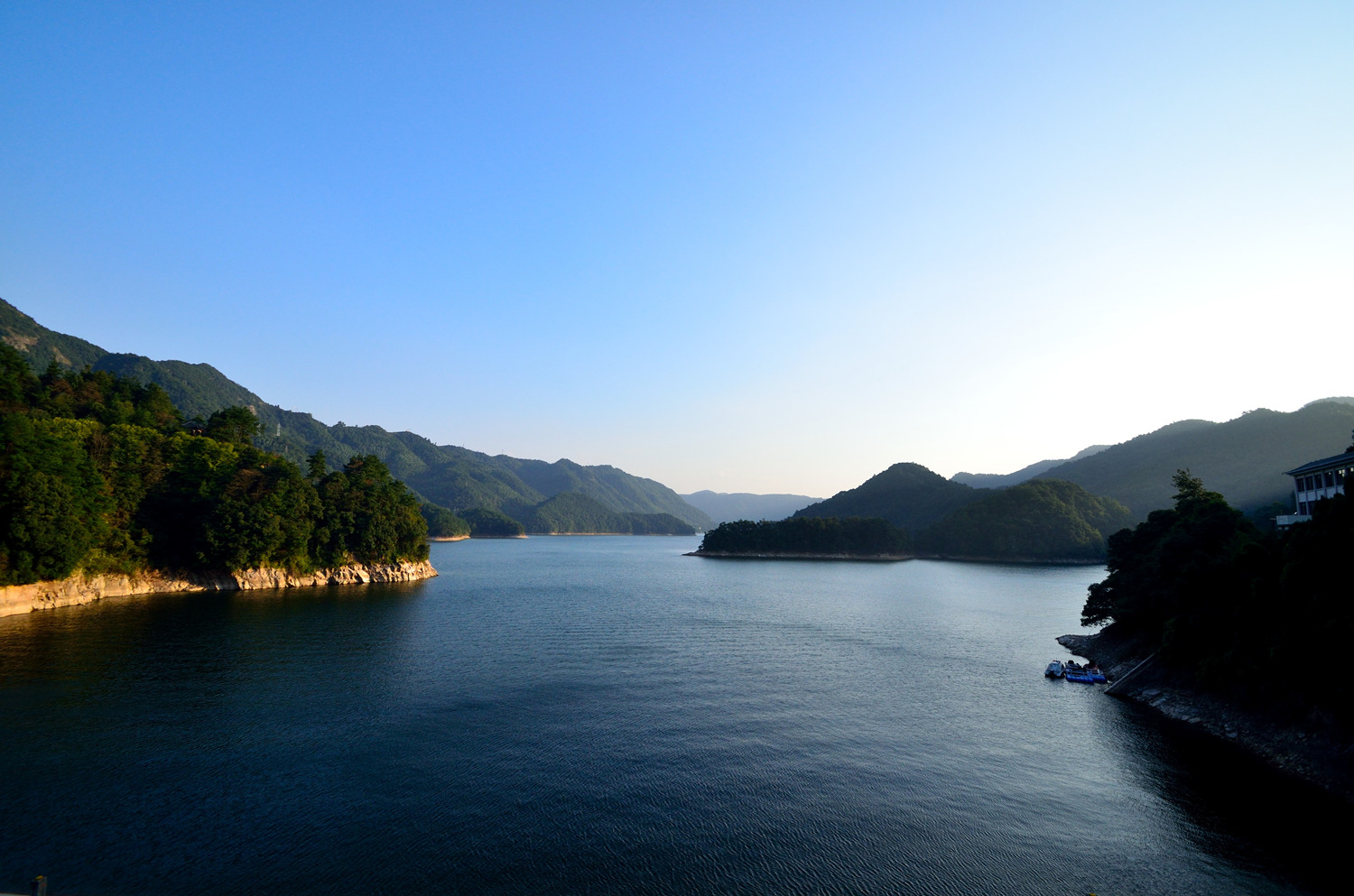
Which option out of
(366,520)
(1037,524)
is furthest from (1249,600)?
(1037,524)

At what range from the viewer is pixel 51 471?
201 ft

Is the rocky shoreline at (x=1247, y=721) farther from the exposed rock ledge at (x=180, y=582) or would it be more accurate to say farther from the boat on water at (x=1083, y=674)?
the exposed rock ledge at (x=180, y=582)

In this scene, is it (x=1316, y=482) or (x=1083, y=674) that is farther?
(x=1083, y=674)

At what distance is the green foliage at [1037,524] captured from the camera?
6865 inches

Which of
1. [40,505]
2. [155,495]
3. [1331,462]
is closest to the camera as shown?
[1331,462]

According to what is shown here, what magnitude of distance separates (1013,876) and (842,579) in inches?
4357

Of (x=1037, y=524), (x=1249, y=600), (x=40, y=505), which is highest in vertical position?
(x=1037, y=524)

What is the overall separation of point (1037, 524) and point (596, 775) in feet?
622

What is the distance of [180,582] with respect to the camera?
259ft

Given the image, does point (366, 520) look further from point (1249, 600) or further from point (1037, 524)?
point (1037, 524)

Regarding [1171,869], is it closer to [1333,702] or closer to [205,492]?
[1333,702]

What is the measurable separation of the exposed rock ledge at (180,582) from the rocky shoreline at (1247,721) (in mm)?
99267

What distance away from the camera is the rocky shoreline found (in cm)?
2684

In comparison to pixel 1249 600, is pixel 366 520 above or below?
above
